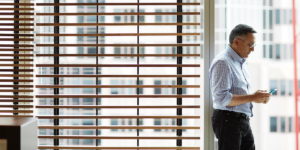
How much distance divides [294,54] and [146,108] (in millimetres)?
1229

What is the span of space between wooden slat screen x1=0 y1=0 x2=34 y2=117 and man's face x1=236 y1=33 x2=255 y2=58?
1680mm

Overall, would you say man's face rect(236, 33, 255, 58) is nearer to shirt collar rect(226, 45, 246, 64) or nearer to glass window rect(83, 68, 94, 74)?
shirt collar rect(226, 45, 246, 64)

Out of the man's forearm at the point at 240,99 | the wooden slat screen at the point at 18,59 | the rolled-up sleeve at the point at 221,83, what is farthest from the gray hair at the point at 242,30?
the wooden slat screen at the point at 18,59

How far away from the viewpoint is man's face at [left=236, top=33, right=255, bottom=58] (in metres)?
1.71

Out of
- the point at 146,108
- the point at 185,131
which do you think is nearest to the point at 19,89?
the point at 146,108

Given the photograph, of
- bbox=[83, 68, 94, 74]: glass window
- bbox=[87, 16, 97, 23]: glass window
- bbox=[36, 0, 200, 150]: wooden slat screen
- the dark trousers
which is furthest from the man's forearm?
bbox=[87, 16, 97, 23]: glass window

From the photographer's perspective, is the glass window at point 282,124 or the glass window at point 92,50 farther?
the glass window at point 92,50

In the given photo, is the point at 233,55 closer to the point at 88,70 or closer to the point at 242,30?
the point at 242,30

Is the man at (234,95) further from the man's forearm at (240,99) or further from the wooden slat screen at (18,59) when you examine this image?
the wooden slat screen at (18,59)

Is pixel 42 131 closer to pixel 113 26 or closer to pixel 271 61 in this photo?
pixel 113 26

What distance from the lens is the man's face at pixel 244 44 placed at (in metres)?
1.71

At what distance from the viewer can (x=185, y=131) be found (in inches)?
83.6

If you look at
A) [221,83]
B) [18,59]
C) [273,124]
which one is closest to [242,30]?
[221,83]

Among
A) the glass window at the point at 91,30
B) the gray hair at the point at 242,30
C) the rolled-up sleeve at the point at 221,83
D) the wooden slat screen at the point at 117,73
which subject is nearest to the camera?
the rolled-up sleeve at the point at 221,83
